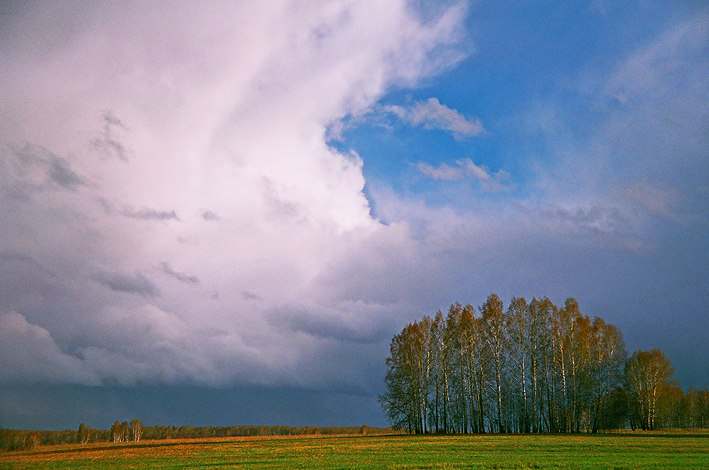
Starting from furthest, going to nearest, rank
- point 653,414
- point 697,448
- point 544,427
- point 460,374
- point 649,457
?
point 653,414 < point 460,374 < point 544,427 < point 697,448 < point 649,457

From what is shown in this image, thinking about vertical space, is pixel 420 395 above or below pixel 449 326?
below

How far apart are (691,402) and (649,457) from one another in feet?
307

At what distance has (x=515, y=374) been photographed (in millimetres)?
73562

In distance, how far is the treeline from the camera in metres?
72.8

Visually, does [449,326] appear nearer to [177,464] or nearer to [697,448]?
[697,448]

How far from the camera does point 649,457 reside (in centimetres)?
3316

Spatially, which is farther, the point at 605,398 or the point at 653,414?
the point at 653,414

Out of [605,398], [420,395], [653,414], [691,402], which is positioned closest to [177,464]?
[420,395]

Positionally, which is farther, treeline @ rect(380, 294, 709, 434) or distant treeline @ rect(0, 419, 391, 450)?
distant treeline @ rect(0, 419, 391, 450)

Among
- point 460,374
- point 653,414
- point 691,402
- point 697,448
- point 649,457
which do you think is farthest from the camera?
point 691,402

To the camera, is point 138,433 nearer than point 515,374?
No

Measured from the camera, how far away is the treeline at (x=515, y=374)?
239 ft

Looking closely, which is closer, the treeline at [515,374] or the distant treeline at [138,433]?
the treeline at [515,374]

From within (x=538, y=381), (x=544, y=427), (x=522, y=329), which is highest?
(x=522, y=329)
